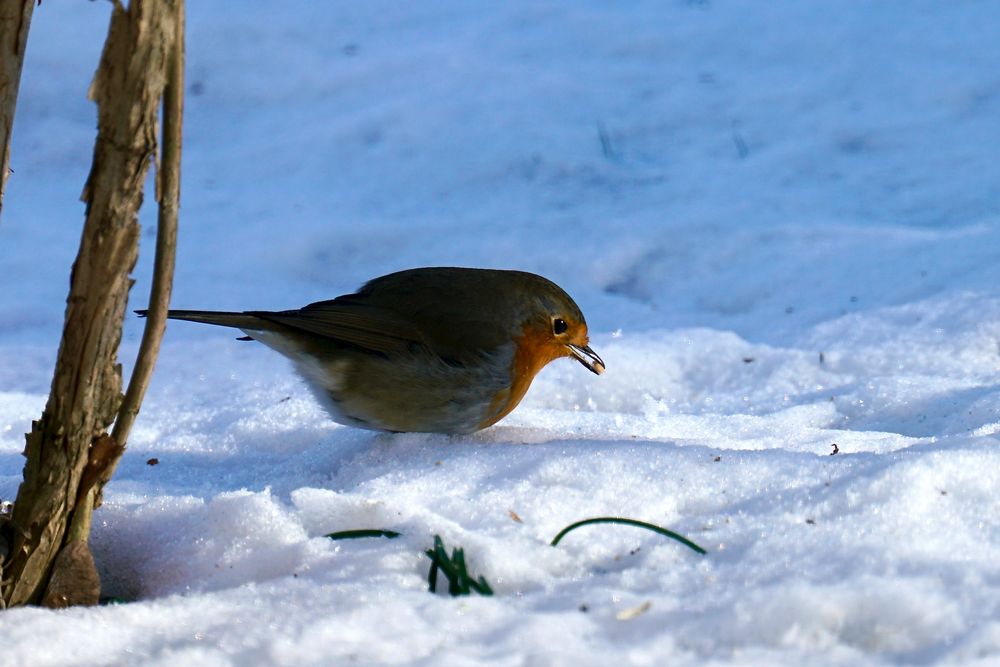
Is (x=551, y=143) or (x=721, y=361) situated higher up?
(x=551, y=143)

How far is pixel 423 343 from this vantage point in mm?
3697

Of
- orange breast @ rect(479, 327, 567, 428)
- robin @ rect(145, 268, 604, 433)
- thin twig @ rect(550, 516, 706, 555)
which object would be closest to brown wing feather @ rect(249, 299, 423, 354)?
robin @ rect(145, 268, 604, 433)

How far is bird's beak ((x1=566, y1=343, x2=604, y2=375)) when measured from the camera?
3996 millimetres

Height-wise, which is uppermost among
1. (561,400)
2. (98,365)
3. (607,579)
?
(98,365)

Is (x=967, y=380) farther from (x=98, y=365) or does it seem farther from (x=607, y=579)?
(x=98, y=365)

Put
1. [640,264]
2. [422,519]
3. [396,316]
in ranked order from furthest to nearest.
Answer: [640,264]
[396,316]
[422,519]

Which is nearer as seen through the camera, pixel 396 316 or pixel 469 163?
pixel 396 316

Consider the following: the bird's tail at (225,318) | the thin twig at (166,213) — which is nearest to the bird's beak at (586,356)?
the bird's tail at (225,318)

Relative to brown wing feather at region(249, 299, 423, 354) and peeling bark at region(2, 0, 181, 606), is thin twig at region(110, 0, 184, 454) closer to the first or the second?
peeling bark at region(2, 0, 181, 606)

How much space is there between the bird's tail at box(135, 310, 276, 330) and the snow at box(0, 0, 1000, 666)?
0.42m

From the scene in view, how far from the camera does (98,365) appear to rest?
2324 millimetres

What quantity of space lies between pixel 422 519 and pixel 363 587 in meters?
0.33

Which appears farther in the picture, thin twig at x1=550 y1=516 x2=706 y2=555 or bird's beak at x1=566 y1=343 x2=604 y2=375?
bird's beak at x1=566 y1=343 x2=604 y2=375

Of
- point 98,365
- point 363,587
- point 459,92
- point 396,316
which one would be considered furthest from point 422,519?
point 459,92
